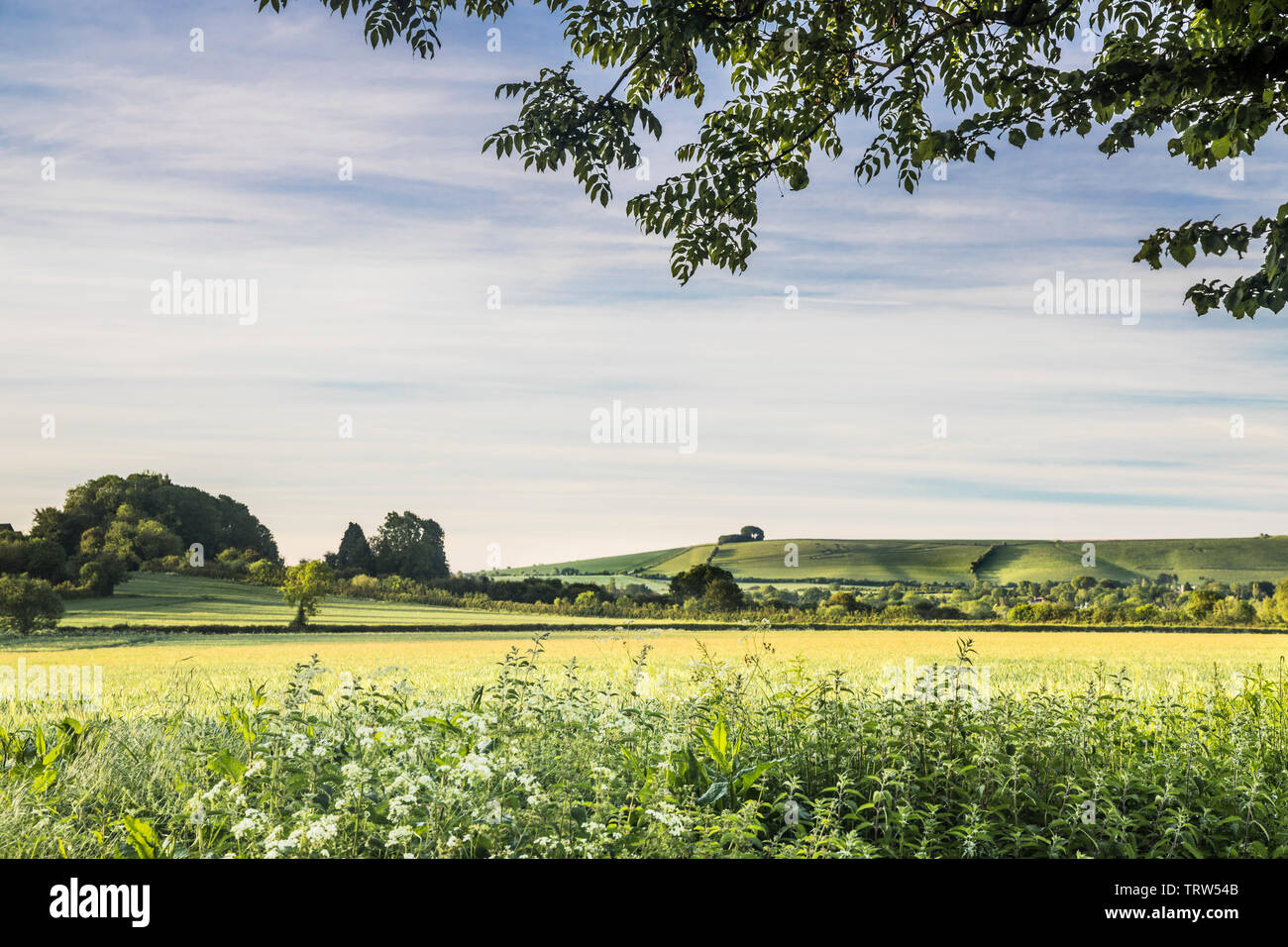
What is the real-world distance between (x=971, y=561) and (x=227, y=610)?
7447cm

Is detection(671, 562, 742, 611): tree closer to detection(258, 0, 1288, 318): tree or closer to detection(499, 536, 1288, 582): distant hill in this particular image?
detection(499, 536, 1288, 582): distant hill

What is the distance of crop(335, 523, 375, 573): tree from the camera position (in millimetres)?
57281

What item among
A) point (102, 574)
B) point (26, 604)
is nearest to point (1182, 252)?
point (26, 604)

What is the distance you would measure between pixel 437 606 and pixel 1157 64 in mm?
54936

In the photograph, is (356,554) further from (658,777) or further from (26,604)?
(658,777)

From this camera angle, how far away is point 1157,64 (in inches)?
301

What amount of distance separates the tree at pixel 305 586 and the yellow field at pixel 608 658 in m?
5.13

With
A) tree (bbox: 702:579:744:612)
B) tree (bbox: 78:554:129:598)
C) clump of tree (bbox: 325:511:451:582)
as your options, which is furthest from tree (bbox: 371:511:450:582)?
tree (bbox: 702:579:744:612)

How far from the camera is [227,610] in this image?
178 ft

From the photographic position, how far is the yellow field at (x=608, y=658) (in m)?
14.3

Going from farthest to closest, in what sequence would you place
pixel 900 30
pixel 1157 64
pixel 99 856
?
pixel 900 30 → pixel 1157 64 → pixel 99 856
